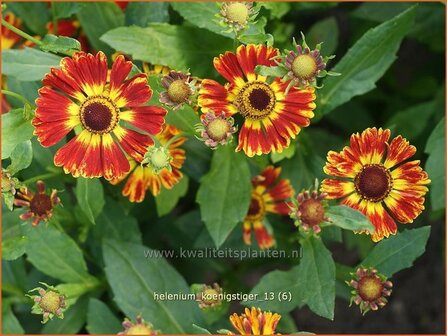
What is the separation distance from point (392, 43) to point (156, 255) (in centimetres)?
88

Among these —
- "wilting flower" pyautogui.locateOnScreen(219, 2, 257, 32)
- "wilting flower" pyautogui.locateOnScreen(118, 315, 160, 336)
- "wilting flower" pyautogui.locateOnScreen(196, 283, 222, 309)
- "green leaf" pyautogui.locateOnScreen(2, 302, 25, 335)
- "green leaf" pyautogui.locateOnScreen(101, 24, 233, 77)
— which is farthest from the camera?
"green leaf" pyautogui.locateOnScreen(2, 302, 25, 335)

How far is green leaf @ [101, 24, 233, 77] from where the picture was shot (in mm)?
1771

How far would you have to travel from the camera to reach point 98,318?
186 cm

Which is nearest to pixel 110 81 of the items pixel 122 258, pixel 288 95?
pixel 288 95

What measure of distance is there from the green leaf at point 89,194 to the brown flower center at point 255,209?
45cm

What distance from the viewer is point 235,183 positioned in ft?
5.94

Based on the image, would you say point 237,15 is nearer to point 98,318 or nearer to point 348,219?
point 348,219

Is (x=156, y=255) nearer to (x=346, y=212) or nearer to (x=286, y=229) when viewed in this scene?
(x=286, y=229)

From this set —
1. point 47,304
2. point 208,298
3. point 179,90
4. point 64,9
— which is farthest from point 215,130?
point 64,9

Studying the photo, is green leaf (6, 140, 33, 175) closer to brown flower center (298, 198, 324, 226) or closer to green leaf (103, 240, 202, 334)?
green leaf (103, 240, 202, 334)

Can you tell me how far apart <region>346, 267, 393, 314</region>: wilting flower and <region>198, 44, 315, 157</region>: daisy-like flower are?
1.24ft

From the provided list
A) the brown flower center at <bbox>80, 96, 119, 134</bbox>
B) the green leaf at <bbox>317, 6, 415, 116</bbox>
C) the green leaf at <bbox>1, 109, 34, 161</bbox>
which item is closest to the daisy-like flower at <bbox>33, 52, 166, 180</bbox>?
the brown flower center at <bbox>80, 96, 119, 134</bbox>

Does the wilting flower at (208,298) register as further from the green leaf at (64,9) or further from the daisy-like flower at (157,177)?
the green leaf at (64,9)

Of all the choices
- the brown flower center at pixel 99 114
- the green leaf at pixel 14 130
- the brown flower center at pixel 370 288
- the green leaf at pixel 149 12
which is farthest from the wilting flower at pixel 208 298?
the green leaf at pixel 149 12
